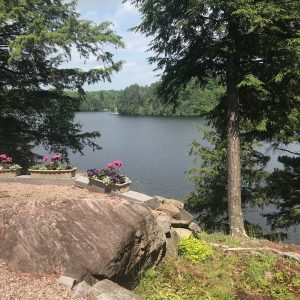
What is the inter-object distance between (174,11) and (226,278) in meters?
7.26

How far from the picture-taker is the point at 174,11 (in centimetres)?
1114

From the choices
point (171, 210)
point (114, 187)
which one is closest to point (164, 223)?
point (171, 210)

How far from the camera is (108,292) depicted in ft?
18.4

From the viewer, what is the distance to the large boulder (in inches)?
240

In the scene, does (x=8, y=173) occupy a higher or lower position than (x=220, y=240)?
higher

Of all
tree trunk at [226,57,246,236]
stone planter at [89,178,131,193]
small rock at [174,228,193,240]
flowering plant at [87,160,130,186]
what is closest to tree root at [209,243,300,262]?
small rock at [174,228,193,240]

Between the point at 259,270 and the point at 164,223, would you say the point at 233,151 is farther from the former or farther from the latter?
the point at 259,270

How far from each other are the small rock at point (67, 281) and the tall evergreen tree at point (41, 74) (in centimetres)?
947

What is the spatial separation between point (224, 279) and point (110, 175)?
3.34 meters

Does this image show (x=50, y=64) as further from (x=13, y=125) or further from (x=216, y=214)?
(x=216, y=214)

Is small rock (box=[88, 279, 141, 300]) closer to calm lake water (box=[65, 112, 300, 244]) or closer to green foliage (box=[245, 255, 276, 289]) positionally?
green foliage (box=[245, 255, 276, 289])

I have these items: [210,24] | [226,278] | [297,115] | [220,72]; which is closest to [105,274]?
A: [226,278]

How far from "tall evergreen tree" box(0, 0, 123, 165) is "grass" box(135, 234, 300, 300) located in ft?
30.6

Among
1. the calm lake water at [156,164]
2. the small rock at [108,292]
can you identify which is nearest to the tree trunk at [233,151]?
the small rock at [108,292]
